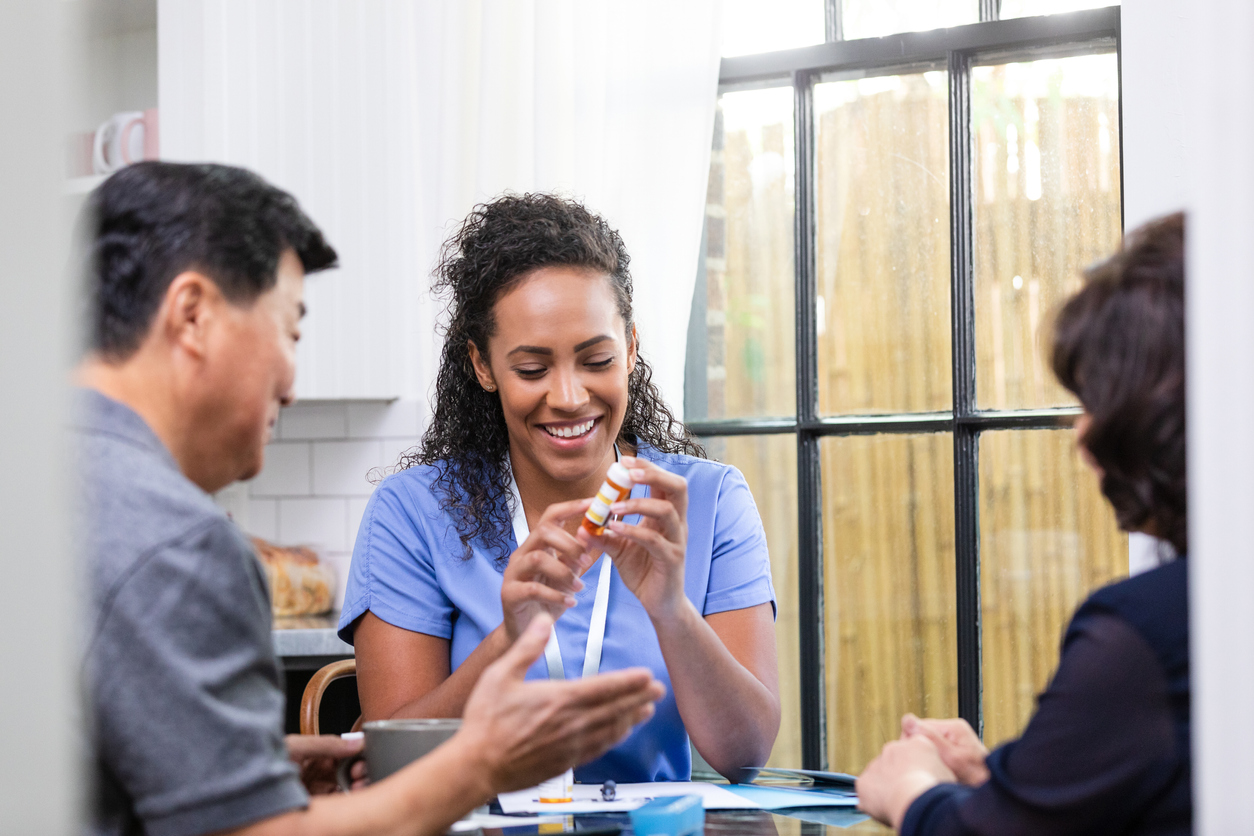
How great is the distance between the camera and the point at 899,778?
114cm

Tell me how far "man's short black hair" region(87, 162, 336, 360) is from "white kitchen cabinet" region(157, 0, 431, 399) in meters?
2.29

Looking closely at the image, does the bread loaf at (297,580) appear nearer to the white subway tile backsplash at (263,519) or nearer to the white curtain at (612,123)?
the white subway tile backsplash at (263,519)

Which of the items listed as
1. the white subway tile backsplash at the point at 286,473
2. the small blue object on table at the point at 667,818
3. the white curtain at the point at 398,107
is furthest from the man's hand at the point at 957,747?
the white subway tile backsplash at the point at 286,473

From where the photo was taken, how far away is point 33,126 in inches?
23.9

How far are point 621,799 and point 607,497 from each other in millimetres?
386

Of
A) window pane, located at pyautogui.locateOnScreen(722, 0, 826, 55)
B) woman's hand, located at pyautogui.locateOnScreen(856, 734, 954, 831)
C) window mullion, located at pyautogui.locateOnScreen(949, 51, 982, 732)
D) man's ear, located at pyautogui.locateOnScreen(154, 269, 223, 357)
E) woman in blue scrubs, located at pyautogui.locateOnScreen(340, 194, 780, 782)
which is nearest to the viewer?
man's ear, located at pyautogui.locateOnScreen(154, 269, 223, 357)

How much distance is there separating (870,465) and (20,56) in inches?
110

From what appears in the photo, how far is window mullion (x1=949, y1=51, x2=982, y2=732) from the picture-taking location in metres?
3.05

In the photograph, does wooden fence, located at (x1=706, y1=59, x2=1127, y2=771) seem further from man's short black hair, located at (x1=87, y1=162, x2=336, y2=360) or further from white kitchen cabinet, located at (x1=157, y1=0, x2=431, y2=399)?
man's short black hair, located at (x1=87, y1=162, x2=336, y2=360)

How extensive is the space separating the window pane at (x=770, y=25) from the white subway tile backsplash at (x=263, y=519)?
1925mm

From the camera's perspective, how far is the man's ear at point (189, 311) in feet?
3.27

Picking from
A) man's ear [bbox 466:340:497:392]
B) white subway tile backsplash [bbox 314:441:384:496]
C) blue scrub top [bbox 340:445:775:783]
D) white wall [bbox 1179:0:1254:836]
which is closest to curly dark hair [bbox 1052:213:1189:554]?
white wall [bbox 1179:0:1254:836]

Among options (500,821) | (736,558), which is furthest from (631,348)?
(500,821)

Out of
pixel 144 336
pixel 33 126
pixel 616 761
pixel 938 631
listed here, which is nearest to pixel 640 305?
pixel 938 631
